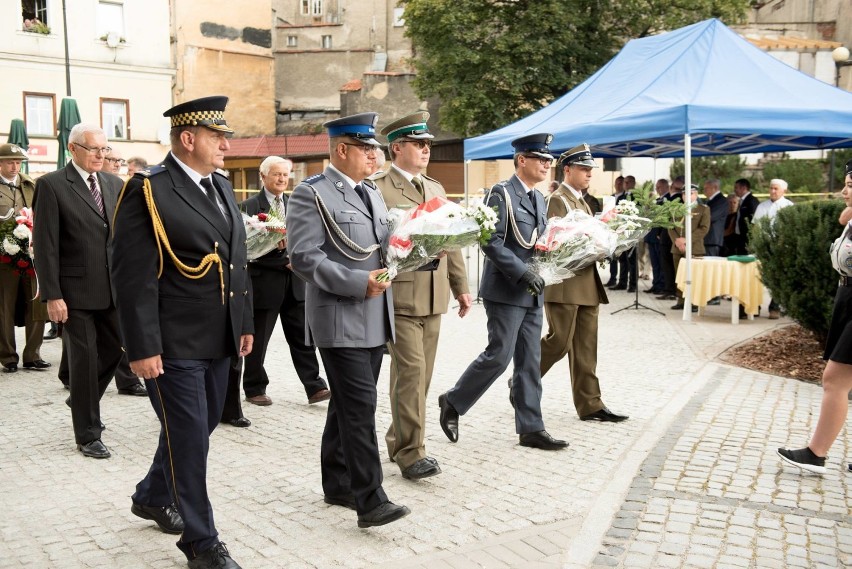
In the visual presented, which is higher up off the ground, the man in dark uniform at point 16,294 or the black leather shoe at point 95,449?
the man in dark uniform at point 16,294

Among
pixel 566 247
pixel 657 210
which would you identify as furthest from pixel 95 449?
pixel 657 210

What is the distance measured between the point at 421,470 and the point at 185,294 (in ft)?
6.47

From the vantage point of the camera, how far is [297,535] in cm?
452

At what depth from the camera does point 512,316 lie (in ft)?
20.2

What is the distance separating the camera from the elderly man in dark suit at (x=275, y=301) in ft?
24.5

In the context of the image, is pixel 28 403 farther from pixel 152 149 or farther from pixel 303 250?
pixel 152 149

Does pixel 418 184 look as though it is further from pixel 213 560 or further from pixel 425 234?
pixel 213 560

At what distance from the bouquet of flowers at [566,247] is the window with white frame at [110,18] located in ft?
115

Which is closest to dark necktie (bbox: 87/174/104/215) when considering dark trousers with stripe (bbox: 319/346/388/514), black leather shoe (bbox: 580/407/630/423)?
dark trousers with stripe (bbox: 319/346/388/514)

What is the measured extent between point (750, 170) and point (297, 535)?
32.1 metres

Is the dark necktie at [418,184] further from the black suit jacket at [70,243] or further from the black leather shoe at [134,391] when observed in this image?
the black leather shoe at [134,391]


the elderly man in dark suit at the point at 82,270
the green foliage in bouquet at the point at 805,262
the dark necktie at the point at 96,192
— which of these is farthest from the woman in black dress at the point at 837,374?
the dark necktie at the point at 96,192

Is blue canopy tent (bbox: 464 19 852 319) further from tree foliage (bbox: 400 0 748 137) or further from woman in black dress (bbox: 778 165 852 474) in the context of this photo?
tree foliage (bbox: 400 0 748 137)

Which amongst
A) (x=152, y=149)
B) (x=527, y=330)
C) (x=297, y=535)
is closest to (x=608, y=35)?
(x=152, y=149)
